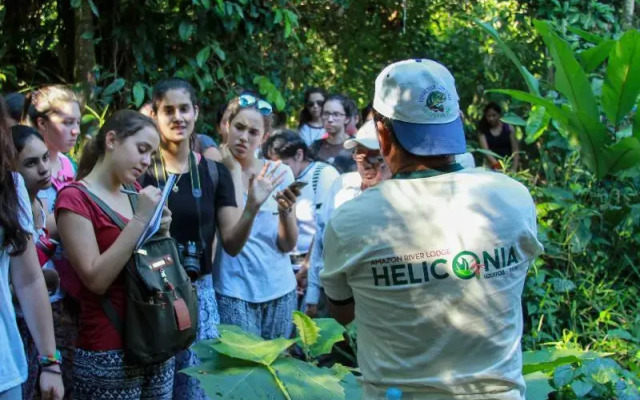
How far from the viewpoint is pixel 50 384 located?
3.12 metres

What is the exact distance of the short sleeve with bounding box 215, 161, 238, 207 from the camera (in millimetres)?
4414

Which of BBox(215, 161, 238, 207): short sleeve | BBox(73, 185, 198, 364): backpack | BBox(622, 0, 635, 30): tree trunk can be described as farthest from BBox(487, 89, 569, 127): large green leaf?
BBox(622, 0, 635, 30): tree trunk

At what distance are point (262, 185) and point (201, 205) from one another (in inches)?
12.3

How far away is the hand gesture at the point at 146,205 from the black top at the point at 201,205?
25.9 inches

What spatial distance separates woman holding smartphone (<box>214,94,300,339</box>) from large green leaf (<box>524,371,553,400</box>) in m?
1.47

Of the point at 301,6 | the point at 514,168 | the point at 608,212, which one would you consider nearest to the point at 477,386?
the point at 608,212

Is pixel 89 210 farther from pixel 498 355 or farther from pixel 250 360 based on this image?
pixel 498 355

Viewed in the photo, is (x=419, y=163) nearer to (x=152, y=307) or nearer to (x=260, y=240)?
(x=152, y=307)

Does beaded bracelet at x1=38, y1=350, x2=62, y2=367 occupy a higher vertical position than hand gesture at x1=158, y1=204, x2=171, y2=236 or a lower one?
lower

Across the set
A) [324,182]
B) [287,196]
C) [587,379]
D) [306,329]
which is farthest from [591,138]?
[306,329]

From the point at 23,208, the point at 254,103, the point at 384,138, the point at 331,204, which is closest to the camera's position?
the point at 384,138

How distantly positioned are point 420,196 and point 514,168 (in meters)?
7.10

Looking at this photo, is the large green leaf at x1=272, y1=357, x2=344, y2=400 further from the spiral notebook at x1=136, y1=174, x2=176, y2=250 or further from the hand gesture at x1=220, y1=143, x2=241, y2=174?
the hand gesture at x1=220, y1=143, x2=241, y2=174

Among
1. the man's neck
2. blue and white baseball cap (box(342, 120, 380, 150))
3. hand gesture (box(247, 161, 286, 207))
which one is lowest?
hand gesture (box(247, 161, 286, 207))
